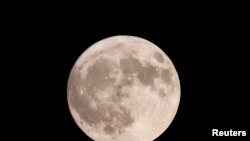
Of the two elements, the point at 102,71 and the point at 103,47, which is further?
the point at 103,47

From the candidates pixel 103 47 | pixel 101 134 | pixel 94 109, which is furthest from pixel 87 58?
pixel 101 134

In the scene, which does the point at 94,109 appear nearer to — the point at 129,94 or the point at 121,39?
the point at 129,94

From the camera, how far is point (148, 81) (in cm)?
589

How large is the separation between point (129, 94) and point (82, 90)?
0.89m

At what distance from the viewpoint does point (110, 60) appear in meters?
6.02

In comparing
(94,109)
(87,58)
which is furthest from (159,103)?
(87,58)

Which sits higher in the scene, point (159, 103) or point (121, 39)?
point (121, 39)

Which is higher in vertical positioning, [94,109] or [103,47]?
[103,47]

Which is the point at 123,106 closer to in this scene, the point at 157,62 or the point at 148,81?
the point at 148,81

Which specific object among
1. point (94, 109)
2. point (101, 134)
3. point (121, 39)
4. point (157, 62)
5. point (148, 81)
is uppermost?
point (121, 39)

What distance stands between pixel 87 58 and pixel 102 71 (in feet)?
1.90

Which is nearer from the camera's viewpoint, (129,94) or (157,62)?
(129,94)

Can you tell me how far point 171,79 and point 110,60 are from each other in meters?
1.21

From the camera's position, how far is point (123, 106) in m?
5.79
